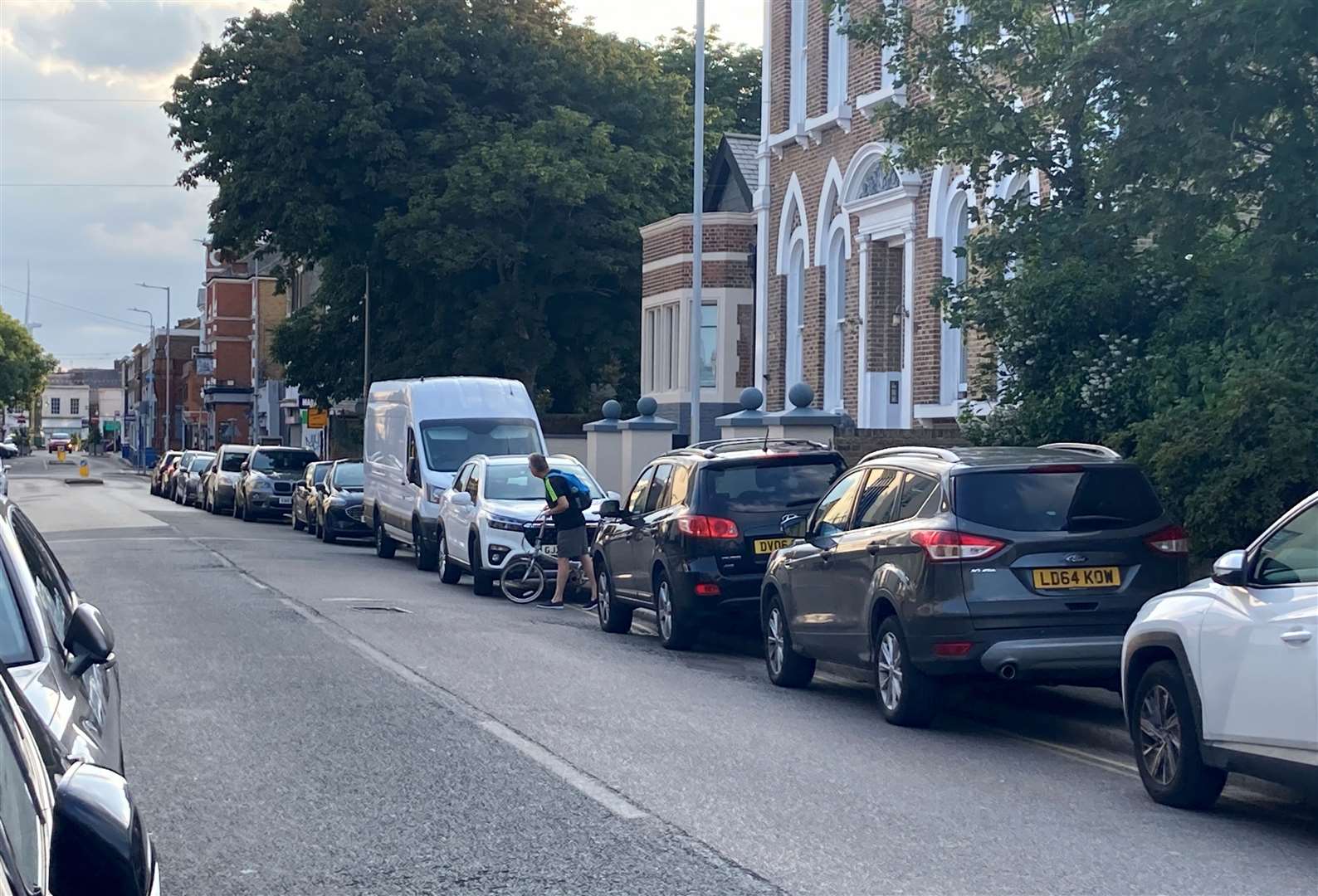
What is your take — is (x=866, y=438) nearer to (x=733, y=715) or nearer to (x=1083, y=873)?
(x=733, y=715)

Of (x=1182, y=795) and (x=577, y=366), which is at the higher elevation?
(x=577, y=366)

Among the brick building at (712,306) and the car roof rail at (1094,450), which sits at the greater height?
the brick building at (712,306)

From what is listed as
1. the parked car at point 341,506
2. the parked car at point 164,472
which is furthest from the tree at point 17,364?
the parked car at point 341,506

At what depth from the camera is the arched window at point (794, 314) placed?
30.6 metres

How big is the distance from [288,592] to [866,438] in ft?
25.9

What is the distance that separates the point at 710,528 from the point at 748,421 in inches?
407

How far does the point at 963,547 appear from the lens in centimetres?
1009

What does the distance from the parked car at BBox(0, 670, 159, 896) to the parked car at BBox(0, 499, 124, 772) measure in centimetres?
92

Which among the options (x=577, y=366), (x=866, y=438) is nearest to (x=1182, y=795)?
(x=866, y=438)

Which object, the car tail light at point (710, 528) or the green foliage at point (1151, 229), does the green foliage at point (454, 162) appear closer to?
the green foliage at point (1151, 229)

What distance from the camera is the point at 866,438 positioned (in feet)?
75.9

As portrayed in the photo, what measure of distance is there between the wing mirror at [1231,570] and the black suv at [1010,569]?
8.25ft

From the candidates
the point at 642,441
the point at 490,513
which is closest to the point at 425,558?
the point at 490,513

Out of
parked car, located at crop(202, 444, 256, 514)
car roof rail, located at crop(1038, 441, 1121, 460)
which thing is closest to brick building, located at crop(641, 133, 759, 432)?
parked car, located at crop(202, 444, 256, 514)
